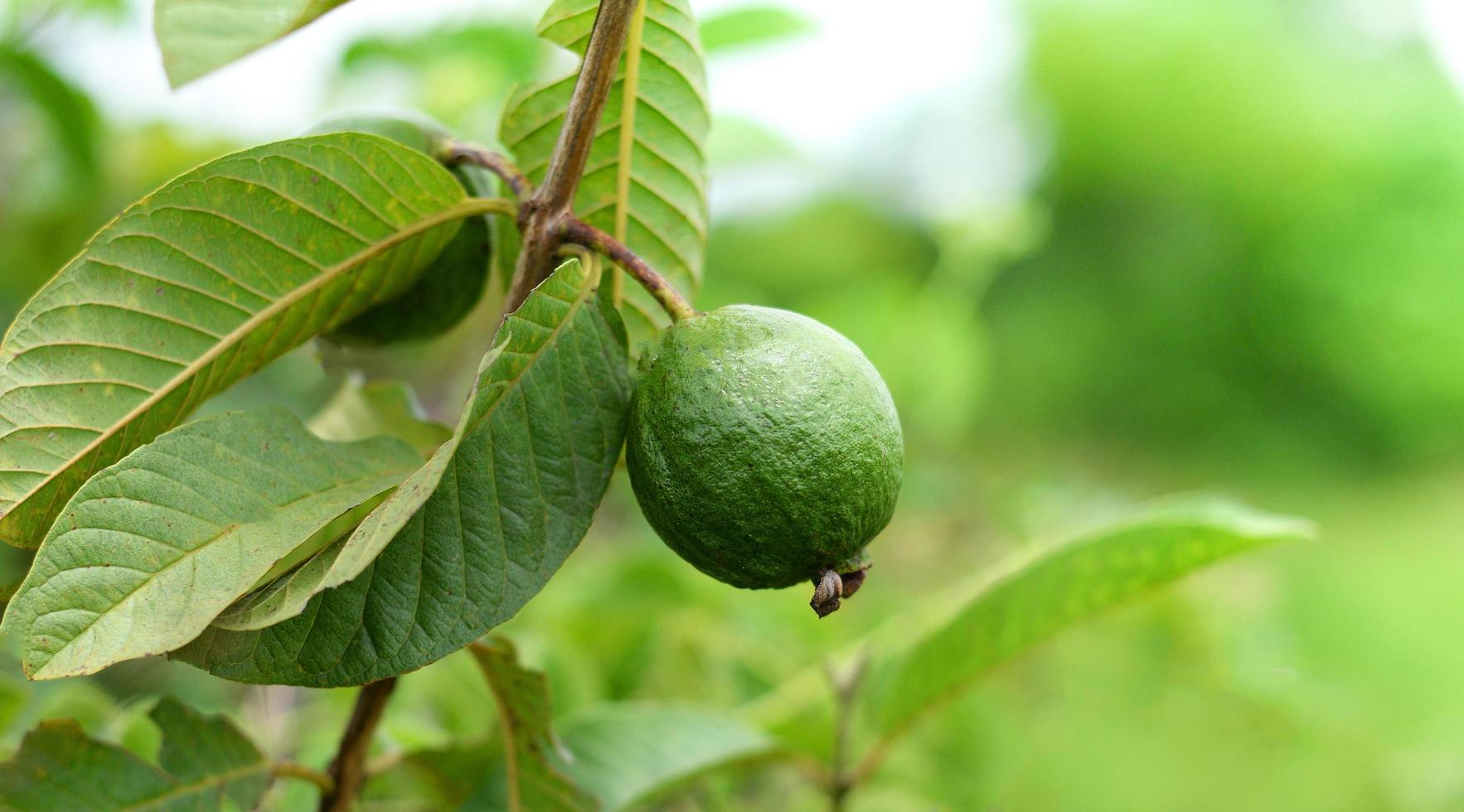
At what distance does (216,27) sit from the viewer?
0.65 metres

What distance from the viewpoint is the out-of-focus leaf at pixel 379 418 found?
78 centimetres

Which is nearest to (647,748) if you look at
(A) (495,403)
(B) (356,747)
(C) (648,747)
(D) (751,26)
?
(C) (648,747)

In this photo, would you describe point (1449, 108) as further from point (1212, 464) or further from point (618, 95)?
point (618, 95)

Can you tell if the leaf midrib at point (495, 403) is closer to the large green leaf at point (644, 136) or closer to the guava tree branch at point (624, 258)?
the guava tree branch at point (624, 258)

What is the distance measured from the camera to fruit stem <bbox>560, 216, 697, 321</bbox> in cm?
62

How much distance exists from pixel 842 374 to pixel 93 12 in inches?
84.9

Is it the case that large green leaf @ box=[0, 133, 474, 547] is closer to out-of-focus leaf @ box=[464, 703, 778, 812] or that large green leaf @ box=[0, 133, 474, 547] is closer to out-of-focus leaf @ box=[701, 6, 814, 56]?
out-of-focus leaf @ box=[464, 703, 778, 812]

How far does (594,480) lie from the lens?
605mm

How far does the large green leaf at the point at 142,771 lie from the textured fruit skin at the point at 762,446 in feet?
1.35

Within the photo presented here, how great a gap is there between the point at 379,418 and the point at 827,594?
1.38 ft

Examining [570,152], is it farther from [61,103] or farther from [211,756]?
[61,103]

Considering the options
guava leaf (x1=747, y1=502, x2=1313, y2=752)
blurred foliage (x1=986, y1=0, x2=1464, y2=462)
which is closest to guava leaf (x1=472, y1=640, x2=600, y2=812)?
guava leaf (x1=747, y1=502, x2=1313, y2=752)

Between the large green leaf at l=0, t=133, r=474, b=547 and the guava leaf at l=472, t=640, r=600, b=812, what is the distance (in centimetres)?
26

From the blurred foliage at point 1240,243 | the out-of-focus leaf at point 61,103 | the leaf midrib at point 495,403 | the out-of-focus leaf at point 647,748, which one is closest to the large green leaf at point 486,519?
the leaf midrib at point 495,403
